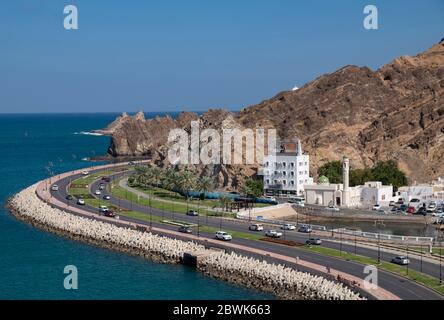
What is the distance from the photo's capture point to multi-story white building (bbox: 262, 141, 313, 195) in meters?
132

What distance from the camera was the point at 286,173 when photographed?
437ft

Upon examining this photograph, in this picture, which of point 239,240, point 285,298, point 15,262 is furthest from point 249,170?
point 285,298

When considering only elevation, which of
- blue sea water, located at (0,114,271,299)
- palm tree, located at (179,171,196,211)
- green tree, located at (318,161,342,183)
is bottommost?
blue sea water, located at (0,114,271,299)

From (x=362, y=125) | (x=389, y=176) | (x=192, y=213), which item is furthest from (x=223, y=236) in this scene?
(x=362, y=125)

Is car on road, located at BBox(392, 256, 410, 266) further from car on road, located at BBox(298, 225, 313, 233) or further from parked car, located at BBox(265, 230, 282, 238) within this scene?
car on road, located at BBox(298, 225, 313, 233)

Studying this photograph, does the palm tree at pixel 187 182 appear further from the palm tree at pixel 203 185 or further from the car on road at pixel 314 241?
the car on road at pixel 314 241

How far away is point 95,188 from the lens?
141000 millimetres

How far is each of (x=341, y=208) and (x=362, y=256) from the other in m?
45.4

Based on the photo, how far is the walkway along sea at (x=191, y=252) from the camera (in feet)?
207

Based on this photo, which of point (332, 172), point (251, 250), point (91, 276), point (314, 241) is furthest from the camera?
point (332, 172)

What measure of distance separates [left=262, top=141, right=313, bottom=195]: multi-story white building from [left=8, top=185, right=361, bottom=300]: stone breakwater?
1794 inches

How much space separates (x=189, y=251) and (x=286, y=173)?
56.9m

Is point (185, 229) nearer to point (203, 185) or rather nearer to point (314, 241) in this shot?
point (314, 241)

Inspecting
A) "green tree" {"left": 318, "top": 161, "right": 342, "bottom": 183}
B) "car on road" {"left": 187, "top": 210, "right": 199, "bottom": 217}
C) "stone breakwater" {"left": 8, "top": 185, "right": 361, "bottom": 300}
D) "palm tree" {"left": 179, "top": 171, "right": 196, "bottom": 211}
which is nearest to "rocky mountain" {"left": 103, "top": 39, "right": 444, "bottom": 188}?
"green tree" {"left": 318, "top": 161, "right": 342, "bottom": 183}
